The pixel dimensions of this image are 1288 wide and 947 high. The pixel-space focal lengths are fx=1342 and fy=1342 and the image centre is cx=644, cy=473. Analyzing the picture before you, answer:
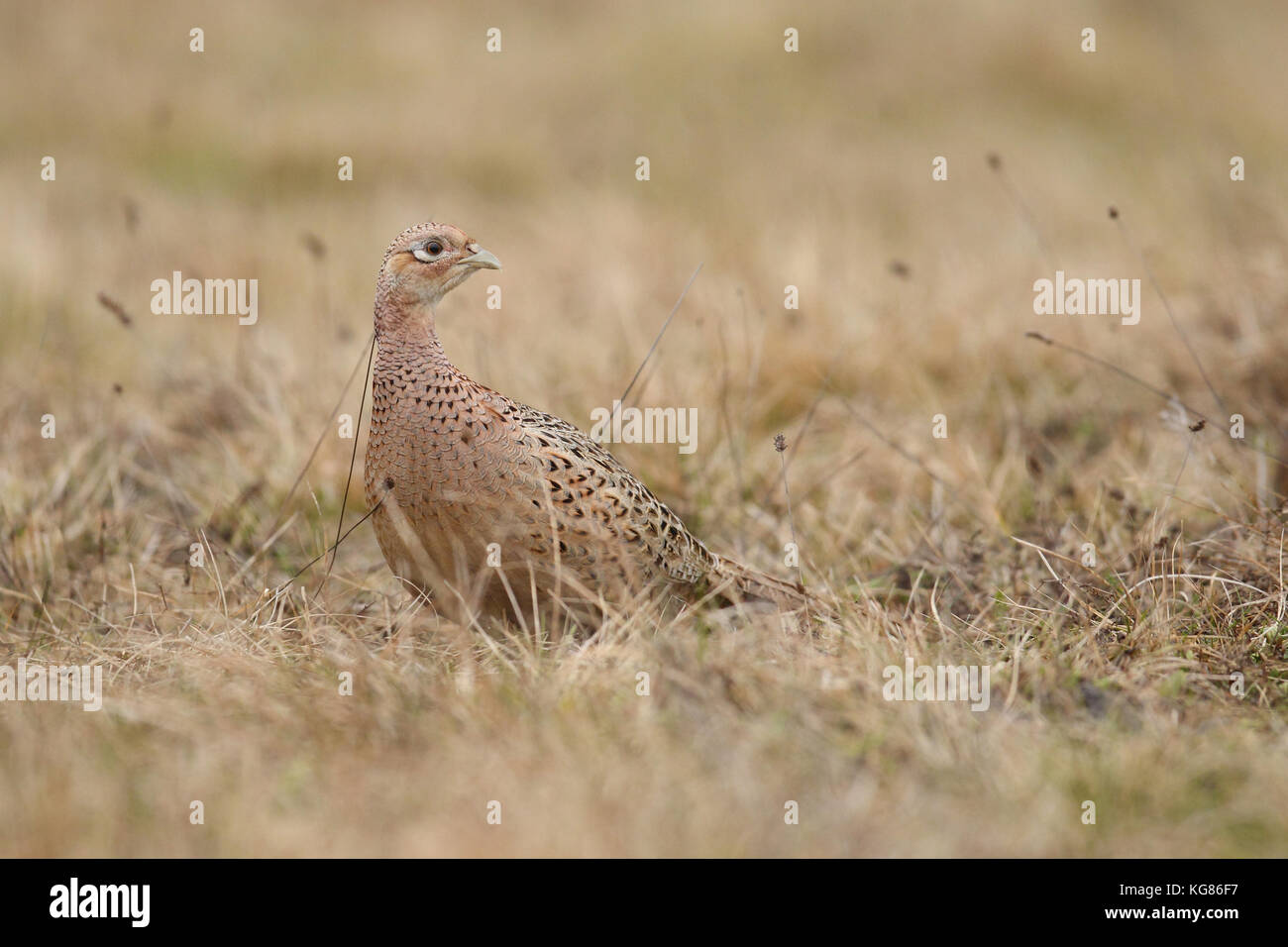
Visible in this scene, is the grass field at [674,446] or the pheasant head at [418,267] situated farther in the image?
the pheasant head at [418,267]

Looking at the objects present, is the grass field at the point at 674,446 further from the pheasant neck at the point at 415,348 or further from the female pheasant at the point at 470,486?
the pheasant neck at the point at 415,348

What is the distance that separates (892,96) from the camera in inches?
518

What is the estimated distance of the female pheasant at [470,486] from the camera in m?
3.62

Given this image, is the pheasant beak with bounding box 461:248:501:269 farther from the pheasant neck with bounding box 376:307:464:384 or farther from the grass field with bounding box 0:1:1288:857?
the grass field with bounding box 0:1:1288:857

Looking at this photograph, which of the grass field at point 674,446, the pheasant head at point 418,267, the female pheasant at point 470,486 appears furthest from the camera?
the pheasant head at point 418,267

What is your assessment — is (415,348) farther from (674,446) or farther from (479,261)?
(674,446)

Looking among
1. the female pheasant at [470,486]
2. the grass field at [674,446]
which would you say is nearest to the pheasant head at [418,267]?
the female pheasant at [470,486]

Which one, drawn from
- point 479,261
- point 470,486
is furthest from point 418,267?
point 470,486

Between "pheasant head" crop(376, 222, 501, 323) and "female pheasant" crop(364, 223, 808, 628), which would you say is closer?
"female pheasant" crop(364, 223, 808, 628)

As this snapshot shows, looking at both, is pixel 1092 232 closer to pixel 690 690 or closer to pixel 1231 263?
pixel 1231 263

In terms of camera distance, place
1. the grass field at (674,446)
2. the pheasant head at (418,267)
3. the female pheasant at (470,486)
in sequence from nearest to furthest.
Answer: the grass field at (674,446), the female pheasant at (470,486), the pheasant head at (418,267)

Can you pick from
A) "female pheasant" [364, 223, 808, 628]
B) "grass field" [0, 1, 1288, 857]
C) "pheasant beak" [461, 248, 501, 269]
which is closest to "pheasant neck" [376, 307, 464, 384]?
"female pheasant" [364, 223, 808, 628]

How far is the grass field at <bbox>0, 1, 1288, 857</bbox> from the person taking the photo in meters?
2.85
